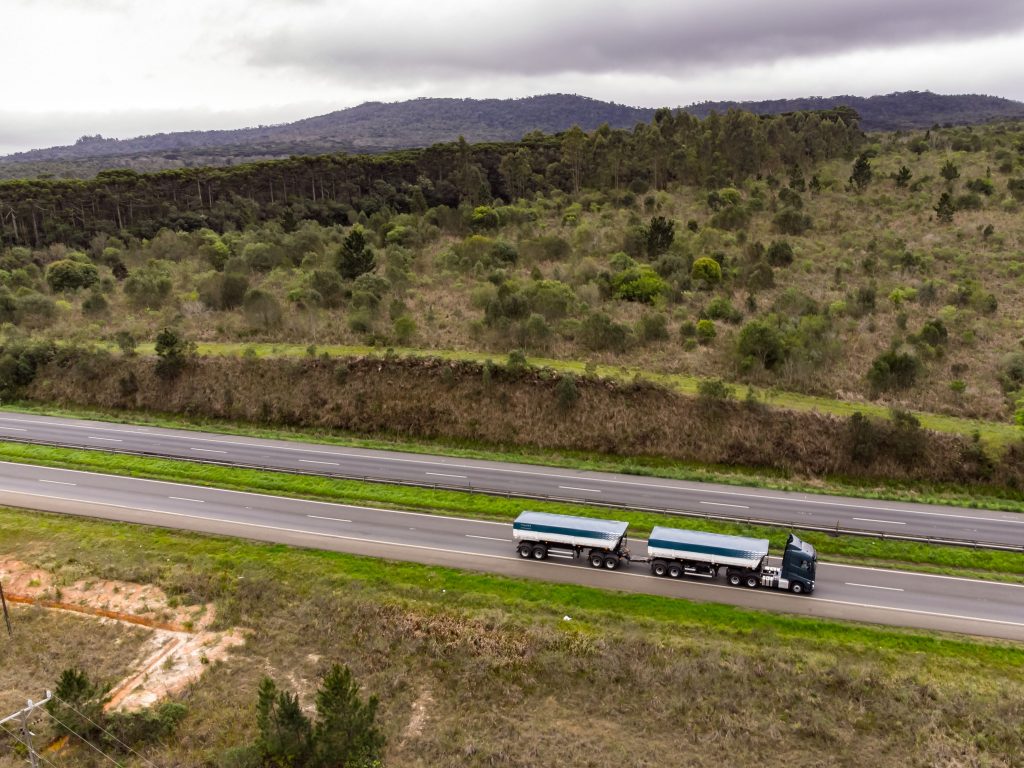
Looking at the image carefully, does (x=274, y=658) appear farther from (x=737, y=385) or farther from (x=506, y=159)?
(x=506, y=159)

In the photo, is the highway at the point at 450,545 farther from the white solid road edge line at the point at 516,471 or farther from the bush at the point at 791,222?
the bush at the point at 791,222

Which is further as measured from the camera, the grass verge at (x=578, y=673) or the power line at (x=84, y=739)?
the grass verge at (x=578, y=673)

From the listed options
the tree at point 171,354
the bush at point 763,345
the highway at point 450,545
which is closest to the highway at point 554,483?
the highway at point 450,545

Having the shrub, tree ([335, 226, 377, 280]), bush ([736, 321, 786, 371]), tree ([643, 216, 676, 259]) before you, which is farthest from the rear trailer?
tree ([643, 216, 676, 259])

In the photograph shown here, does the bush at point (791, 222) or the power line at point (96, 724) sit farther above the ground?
the bush at point (791, 222)

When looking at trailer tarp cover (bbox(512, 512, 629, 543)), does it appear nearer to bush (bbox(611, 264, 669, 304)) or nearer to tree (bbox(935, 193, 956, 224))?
bush (bbox(611, 264, 669, 304))

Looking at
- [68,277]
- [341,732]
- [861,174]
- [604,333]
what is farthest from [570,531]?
[861,174]

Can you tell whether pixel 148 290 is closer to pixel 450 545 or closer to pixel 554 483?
pixel 554 483
